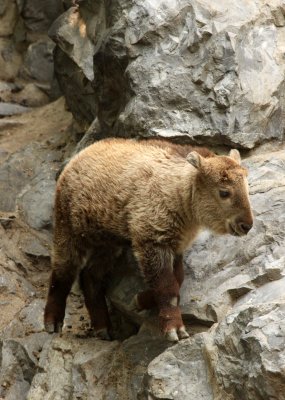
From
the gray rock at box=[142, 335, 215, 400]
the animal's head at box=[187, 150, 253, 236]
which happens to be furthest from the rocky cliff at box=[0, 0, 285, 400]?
the animal's head at box=[187, 150, 253, 236]

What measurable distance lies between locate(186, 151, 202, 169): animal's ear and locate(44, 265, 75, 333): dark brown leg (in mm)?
1838

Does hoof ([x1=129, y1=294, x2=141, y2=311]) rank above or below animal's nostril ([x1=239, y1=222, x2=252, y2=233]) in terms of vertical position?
below

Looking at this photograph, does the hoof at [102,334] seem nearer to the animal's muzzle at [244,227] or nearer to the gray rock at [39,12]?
the animal's muzzle at [244,227]

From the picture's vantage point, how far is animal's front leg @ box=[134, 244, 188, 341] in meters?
6.33

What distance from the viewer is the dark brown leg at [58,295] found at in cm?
769

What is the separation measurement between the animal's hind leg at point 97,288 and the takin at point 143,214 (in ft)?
0.03

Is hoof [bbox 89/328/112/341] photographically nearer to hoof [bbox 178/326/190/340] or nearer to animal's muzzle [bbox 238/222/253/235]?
hoof [bbox 178/326/190/340]

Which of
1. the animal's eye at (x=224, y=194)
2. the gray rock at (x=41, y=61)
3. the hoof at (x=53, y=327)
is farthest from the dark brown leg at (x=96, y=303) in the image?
the gray rock at (x=41, y=61)

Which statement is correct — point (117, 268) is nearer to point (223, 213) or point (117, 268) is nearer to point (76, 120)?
point (223, 213)

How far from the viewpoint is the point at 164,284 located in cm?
651

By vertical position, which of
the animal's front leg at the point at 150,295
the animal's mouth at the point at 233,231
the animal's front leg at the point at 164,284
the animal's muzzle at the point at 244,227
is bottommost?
the animal's front leg at the point at 150,295

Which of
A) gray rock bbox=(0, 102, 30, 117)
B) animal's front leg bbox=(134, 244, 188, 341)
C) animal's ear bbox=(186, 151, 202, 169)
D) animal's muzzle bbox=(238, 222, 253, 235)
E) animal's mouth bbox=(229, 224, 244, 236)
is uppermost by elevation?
animal's ear bbox=(186, 151, 202, 169)

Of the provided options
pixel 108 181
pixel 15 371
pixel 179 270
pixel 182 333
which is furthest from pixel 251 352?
pixel 15 371

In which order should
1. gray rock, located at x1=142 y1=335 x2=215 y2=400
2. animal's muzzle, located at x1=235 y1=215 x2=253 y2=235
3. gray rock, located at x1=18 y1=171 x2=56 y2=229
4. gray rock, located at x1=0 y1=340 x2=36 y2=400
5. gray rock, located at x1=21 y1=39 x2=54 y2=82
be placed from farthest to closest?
gray rock, located at x1=21 y1=39 x2=54 y2=82
gray rock, located at x1=18 y1=171 x2=56 y2=229
gray rock, located at x1=0 y1=340 x2=36 y2=400
animal's muzzle, located at x1=235 y1=215 x2=253 y2=235
gray rock, located at x1=142 y1=335 x2=215 y2=400
